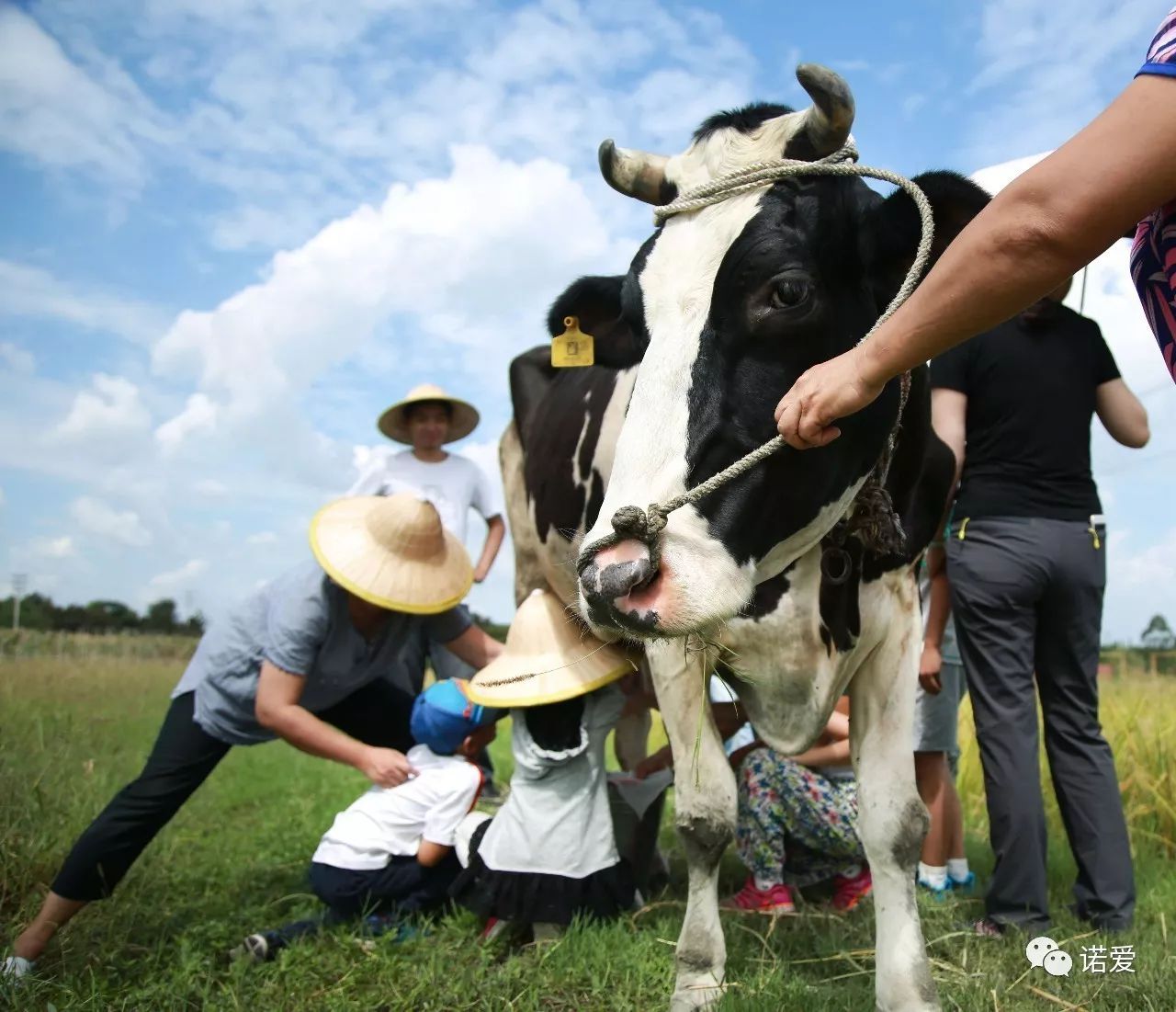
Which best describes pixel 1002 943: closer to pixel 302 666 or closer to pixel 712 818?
pixel 712 818

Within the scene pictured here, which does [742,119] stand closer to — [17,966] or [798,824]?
[798,824]

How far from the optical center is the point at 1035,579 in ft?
12.3

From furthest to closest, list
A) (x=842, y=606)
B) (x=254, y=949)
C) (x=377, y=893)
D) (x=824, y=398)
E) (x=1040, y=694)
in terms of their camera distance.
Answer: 1. (x=1040, y=694)
2. (x=377, y=893)
3. (x=254, y=949)
4. (x=842, y=606)
5. (x=824, y=398)

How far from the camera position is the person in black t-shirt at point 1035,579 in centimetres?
372

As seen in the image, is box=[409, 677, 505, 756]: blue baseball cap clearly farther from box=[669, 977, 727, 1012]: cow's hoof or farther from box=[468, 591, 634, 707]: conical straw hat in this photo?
box=[669, 977, 727, 1012]: cow's hoof

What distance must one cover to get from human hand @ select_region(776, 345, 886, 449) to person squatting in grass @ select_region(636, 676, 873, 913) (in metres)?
2.11

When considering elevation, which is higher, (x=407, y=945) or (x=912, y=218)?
(x=912, y=218)

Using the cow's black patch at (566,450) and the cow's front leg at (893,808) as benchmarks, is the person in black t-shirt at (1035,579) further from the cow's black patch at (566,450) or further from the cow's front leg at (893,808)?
the cow's black patch at (566,450)

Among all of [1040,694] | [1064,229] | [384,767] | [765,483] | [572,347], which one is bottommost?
[384,767]

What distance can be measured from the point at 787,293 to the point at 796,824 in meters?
2.43

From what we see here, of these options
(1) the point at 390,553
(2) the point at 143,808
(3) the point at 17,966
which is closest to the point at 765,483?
(1) the point at 390,553

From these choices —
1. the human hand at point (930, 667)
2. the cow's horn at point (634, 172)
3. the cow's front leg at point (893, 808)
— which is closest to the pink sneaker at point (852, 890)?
the human hand at point (930, 667)

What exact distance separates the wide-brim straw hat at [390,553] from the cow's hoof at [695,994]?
65.5 inches

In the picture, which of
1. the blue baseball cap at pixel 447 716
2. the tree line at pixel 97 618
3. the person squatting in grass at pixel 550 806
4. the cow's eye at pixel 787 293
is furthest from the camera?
the tree line at pixel 97 618
